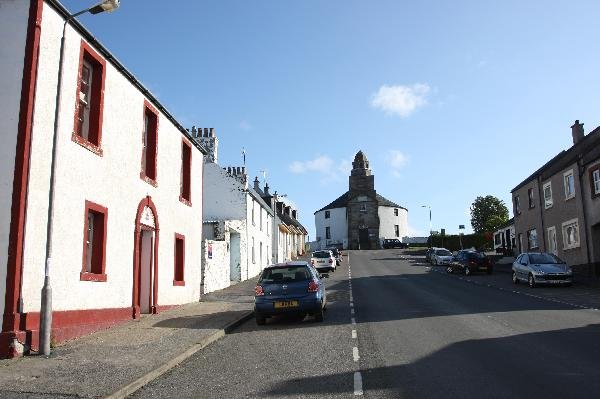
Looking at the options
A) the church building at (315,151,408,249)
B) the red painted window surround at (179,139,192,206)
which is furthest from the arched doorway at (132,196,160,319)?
the church building at (315,151,408,249)

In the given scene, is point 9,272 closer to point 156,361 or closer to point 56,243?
point 56,243

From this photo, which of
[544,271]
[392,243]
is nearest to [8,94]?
[544,271]

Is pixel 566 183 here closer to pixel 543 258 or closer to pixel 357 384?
pixel 543 258

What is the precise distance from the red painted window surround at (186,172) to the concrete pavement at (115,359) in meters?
6.34

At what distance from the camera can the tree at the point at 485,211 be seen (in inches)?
3708

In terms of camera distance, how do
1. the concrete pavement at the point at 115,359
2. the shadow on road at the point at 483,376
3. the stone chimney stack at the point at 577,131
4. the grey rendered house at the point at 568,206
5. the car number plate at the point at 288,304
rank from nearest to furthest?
1. the shadow on road at the point at 483,376
2. the concrete pavement at the point at 115,359
3. the car number plate at the point at 288,304
4. the grey rendered house at the point at 568,206
5. the stone chimney stack at the point at 577,131

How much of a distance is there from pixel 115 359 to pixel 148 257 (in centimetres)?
808

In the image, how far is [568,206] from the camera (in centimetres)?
3153

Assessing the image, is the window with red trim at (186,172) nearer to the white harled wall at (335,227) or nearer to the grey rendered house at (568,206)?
the grey rendered house at (568,206)

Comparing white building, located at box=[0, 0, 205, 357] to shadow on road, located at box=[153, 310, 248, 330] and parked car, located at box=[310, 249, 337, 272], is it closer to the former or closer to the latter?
shadow on road, located at box=[153, 310, 248, 330]

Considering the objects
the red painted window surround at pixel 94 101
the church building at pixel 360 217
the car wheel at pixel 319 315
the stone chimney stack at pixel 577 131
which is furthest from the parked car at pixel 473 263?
the church building at pixel 360 217

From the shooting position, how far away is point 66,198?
11914 mm

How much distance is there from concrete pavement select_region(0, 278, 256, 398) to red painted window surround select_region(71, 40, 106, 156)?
4.63 metres

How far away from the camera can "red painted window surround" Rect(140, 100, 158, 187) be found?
57.1ft
